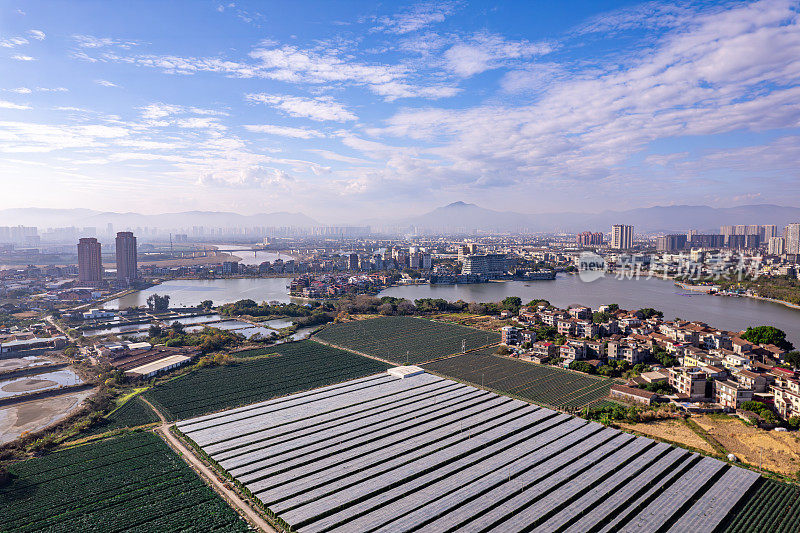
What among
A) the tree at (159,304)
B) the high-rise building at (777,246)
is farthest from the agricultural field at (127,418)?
the high-rise building at (777,246)

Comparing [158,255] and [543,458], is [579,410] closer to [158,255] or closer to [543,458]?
[543,458]

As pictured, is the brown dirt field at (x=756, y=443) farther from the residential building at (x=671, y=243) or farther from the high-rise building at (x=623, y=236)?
the high-rise building at (x=623, y=236)

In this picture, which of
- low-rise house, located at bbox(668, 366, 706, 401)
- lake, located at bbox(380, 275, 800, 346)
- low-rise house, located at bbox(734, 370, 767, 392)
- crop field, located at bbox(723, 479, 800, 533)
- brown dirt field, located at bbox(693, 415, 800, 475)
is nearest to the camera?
crop field, located at bbox(723, 479, 800, 533)

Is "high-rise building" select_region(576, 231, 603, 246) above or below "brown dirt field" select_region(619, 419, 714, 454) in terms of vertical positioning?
above

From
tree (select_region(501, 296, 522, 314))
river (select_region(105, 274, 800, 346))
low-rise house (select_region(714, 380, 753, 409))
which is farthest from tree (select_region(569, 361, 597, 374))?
river (select_region(105, 274, 800, 346))

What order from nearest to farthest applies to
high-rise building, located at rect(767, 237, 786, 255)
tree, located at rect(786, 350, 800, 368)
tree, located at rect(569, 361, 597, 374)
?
tree, located at rect(786, 350, 800, 368), tree, located at rect(569, 361, 597, 374), high-rise building, located at rect(767, 237, 786, 255)

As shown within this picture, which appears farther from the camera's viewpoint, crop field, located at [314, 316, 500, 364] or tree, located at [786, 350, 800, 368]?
crop field, located at [314, 316, 500, 364]

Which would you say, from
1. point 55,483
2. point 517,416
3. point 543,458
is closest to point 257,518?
point 55,483

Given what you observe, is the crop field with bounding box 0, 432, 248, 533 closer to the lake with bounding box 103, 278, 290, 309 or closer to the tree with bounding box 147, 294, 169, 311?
the tree with bounding box 147, 294, 169, 311
